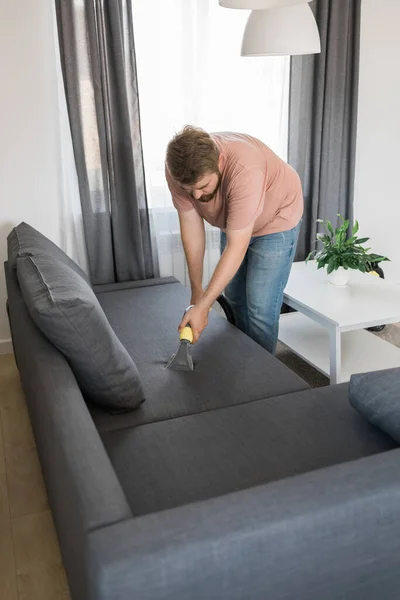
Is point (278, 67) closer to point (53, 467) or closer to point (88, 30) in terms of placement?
point (88, 30)

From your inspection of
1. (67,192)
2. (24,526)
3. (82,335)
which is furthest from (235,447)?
(67,192)

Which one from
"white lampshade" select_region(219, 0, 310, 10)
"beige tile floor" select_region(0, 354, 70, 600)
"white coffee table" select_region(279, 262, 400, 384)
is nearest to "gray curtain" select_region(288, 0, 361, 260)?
"white coffee table" select_region(279, 262, 400, 384)

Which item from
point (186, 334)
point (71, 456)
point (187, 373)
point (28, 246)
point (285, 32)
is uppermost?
point (285, 32)

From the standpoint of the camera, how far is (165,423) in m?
1.82

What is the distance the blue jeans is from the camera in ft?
→ 8.50

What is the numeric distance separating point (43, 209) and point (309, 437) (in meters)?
2.05

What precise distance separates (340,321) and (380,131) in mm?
1789

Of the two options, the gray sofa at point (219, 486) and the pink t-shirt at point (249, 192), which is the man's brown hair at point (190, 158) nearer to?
the pink t-shirt at point (249, 192)

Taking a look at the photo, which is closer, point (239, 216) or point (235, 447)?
point (235, 447)

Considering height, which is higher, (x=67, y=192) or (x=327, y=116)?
(x=327, y=116)

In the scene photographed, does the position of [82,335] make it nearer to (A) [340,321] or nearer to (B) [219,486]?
(B) [219,486]

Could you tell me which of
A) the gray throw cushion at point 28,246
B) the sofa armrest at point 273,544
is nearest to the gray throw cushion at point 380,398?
the sofa armrest at point 273,544

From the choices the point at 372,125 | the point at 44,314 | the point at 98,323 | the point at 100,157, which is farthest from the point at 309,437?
the point at 372,125

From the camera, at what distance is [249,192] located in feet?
7.20
